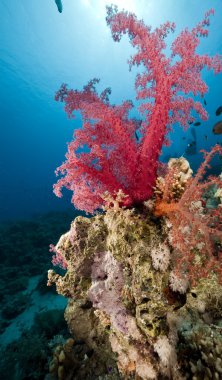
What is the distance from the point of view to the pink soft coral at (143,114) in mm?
2920

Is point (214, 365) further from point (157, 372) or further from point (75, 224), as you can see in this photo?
point (75, 224)

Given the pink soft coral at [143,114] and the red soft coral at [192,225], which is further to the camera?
the pink soft coral at [143,114]

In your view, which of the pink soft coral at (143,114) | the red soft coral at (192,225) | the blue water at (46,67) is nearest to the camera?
the red soft coral at (192,225)

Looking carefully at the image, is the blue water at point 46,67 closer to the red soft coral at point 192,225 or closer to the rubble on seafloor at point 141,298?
the rubble on seafloor at point 141,298

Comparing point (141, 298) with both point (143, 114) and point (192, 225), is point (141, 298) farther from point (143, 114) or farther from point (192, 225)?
point (143, 114)

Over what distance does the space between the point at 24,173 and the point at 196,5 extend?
249ft

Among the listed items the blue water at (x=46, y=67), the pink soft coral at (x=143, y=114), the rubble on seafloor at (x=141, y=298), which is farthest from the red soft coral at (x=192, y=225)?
the blue water at (x=46, y=67)

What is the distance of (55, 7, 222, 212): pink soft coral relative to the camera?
2.92 m

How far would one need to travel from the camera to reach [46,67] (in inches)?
2778

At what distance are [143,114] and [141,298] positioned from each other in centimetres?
234

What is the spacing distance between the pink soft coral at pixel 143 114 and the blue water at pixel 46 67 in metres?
39.0

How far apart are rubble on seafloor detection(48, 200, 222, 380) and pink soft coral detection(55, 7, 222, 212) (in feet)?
1.46

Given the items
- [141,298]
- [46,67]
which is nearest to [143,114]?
[141,298]

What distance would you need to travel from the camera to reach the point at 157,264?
272cm
